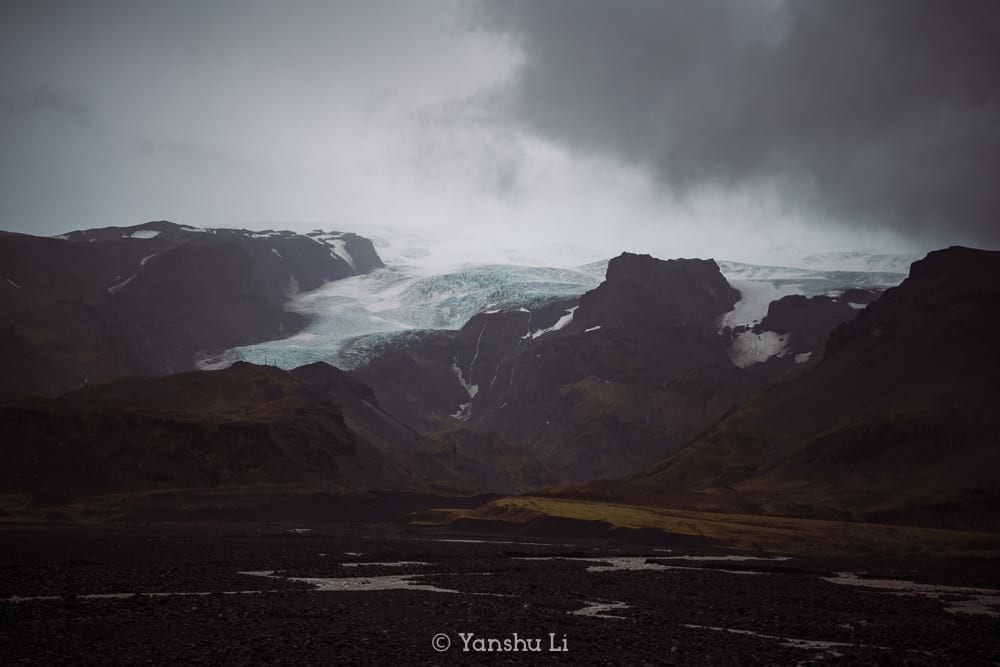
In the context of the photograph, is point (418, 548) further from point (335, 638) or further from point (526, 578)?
point (335, 638)

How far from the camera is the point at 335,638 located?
40.0 meters

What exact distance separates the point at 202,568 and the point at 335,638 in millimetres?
33026

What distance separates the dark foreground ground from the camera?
123ft

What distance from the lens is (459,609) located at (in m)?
51.0

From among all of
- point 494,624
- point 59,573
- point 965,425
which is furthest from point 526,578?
point 965,425

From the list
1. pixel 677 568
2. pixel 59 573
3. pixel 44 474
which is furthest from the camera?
pixel 44 474
